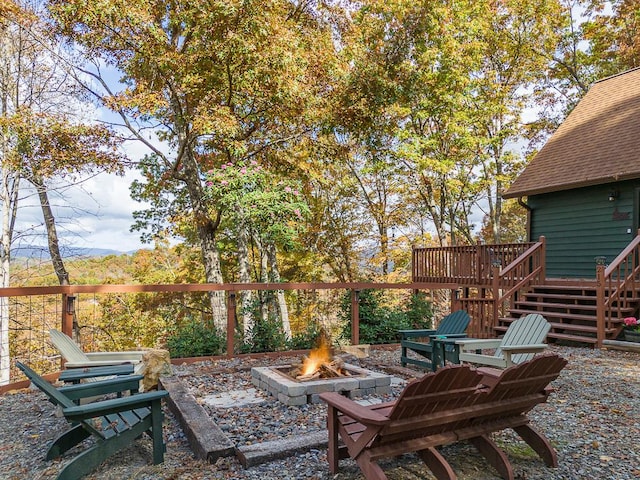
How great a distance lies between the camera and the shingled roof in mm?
9905

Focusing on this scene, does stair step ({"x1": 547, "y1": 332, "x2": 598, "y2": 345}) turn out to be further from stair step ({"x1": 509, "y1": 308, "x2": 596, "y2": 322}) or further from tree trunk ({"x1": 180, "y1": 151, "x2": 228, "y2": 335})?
tree trunk ({"x1": 180, "y1": 151, "x2": 228, "y2": 335})

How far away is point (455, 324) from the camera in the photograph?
602 cm

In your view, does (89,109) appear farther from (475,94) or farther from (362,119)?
(475,94)

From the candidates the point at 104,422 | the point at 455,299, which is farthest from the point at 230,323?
the point at 455,299

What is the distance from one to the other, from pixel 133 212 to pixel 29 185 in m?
2.70

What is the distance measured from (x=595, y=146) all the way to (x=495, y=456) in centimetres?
1056

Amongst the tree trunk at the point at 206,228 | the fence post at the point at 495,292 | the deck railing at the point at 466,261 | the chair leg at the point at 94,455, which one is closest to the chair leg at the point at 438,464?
the chair leg at the point at 94,455

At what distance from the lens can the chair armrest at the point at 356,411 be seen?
2264mm

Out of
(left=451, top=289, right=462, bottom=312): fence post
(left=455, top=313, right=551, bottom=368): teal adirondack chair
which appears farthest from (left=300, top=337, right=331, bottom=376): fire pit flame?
(left=451, top=289, right=462, bottom=312): fence post

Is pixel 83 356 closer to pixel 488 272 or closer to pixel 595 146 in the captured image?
pixel 488 272

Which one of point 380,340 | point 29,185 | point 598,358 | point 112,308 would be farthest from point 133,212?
point 598,358

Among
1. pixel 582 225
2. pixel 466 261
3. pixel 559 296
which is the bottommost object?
pixel 559 296

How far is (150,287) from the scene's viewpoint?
6.18 meters

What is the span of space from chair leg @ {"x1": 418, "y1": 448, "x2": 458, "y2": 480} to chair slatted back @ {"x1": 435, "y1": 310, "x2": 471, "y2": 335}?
3584mm
